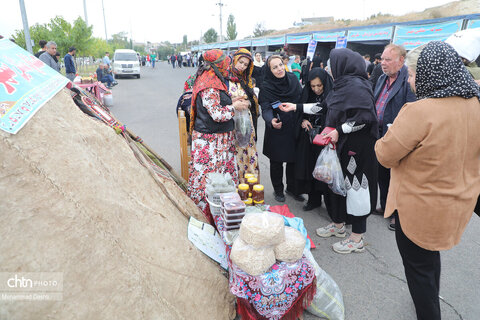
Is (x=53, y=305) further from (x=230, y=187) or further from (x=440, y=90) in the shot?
(x=440, y=90)

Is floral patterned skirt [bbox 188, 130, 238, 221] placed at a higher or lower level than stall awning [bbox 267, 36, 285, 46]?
lower

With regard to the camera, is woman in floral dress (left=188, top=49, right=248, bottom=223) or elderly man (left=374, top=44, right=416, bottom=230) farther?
elderly man (left=374, top=44, right=416, bottom=230)

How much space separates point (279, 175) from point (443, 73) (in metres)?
2.42

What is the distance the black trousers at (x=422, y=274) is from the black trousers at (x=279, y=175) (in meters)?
1.95

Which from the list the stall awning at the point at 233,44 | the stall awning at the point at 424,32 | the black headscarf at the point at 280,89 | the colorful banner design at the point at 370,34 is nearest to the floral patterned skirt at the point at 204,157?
the black headscarf at the point at 280,89

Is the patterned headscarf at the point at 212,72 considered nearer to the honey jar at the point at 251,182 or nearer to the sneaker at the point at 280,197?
the honey jar at the point at 251,182

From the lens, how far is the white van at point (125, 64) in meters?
20.0

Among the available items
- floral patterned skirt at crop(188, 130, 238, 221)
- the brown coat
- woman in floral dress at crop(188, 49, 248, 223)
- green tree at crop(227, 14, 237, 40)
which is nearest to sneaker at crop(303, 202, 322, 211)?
woman in floral dress at crop(188, 49, 248, 223)

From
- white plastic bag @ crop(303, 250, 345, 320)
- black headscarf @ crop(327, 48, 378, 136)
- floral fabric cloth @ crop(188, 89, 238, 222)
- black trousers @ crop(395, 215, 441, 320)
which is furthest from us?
floral fabric cloth @ crop(188, 89, 238, 222)

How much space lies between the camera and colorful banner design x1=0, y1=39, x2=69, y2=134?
160 centimetres

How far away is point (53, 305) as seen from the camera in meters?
1.53

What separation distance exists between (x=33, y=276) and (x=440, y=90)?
91.0 inches

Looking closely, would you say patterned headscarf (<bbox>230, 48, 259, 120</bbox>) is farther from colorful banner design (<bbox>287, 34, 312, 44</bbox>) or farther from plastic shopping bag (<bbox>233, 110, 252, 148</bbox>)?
colorful banner design (<bbox>287, 34, 312, 44</bbox>)

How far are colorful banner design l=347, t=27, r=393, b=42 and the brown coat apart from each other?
33.0 ft
